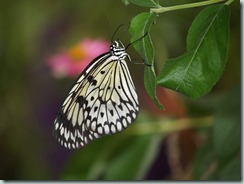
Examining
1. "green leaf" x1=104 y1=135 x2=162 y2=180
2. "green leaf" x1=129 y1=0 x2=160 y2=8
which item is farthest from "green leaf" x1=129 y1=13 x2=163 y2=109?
"green leaf" x1=104 y1=135 x2=162 y2=180

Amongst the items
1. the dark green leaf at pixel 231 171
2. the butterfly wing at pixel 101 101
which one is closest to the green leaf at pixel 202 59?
the butterfly wing at pixel 101 101

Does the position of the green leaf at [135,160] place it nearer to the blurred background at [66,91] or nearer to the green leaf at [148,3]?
the blurred background at [66,91]

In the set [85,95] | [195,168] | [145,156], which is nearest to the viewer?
[85,95]

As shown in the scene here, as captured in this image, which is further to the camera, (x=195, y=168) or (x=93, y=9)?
(x=93, y=9)

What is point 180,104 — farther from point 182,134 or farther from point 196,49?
point 196,49

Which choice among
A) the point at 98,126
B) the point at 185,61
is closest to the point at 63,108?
the point at 98,126

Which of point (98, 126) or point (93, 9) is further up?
point (93, 9)

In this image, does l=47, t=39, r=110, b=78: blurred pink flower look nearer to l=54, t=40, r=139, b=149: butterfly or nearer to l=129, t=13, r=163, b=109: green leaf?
l=54, t=40, r=139, b=149: butterfly
